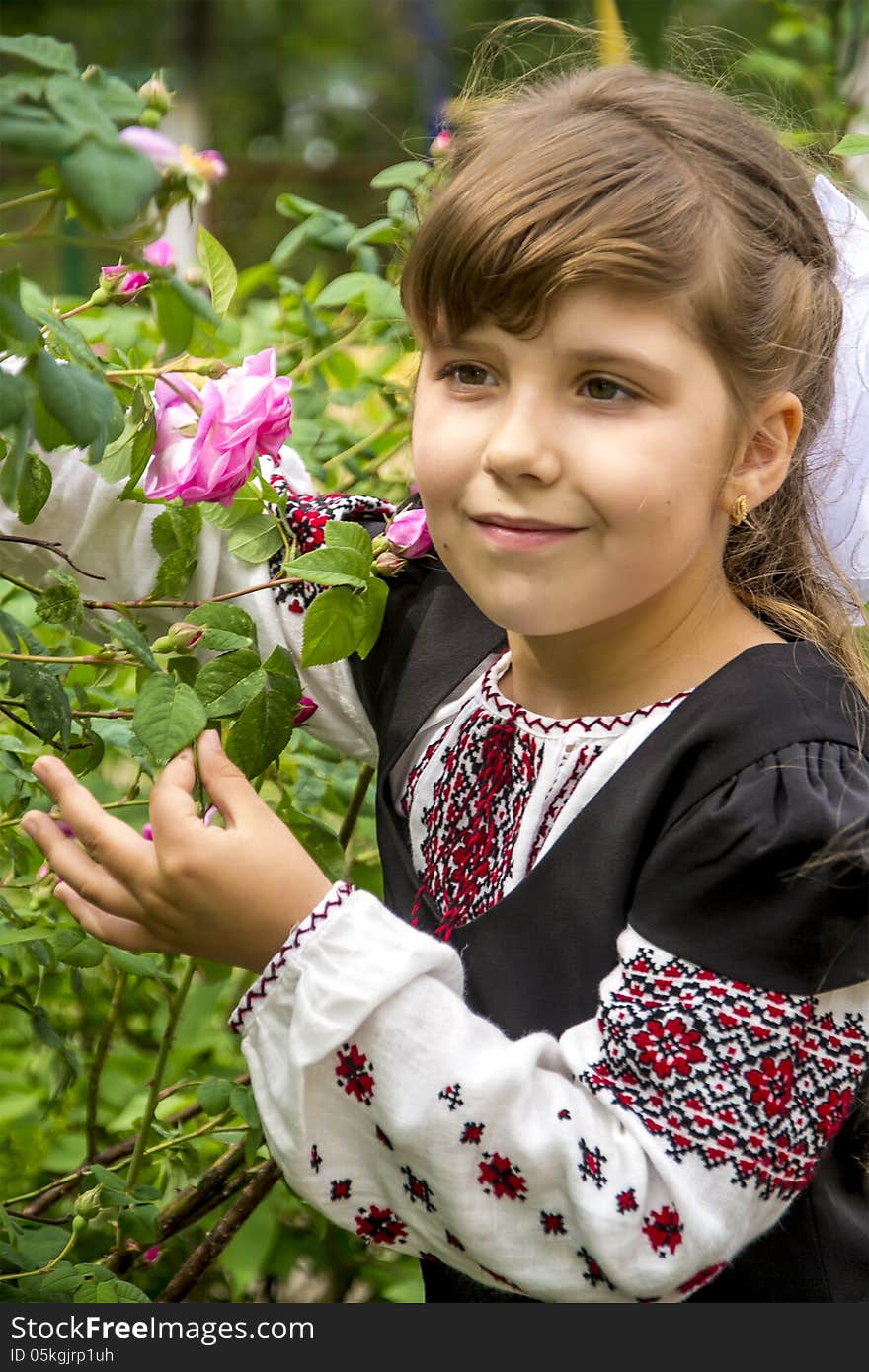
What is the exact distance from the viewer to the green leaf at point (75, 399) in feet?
2.38

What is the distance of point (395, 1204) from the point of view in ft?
3.29

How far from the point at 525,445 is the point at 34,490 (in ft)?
1.04

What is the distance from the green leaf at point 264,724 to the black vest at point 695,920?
0.21 m

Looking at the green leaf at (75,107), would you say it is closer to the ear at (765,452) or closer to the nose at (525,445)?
the nose at (525,445)

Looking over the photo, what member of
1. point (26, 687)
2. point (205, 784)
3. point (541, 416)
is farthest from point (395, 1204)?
point (541, 416)

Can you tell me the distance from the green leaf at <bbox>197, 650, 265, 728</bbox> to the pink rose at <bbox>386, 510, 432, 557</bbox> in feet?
0.67

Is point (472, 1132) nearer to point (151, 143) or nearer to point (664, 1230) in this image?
point (664, 1230)

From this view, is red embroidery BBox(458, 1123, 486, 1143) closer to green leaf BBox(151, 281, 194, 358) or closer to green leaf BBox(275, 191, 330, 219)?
green leaf BBox(151, 281, 194, 358)

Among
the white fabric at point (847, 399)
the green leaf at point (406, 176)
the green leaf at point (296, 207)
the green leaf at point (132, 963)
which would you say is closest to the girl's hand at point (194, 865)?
the green leaf at point (132, 963)

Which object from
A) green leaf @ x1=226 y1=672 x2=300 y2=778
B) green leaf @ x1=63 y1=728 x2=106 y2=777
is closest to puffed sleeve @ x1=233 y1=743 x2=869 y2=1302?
green leaf @ x1=226 y1=672 x2=300 y2=778

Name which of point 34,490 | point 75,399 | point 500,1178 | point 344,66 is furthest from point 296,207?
point 344,66

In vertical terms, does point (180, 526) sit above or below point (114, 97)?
below

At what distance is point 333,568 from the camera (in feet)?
3.29

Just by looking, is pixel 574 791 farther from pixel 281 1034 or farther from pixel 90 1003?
pixel 90 1003
